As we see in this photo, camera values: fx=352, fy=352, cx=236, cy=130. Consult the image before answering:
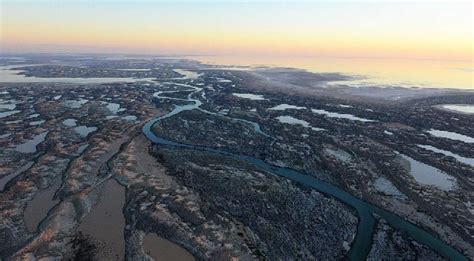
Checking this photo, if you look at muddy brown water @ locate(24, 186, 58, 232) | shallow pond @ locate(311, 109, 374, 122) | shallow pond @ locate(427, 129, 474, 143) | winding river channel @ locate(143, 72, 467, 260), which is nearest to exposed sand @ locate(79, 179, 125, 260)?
muddy brown water @ locate(24, 186, 58, 232)

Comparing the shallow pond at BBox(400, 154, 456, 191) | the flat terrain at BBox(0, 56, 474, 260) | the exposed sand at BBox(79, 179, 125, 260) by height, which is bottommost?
the exposed sand at BBox(79, 179, 125, 260)

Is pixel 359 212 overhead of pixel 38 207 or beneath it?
overhead

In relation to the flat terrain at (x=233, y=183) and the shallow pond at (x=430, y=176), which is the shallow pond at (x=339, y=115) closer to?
the flat terrain at (x=233, y=183)

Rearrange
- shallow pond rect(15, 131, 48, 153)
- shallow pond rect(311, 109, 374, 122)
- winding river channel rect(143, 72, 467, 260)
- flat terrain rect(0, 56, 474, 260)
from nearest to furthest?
flat terrain rect(0, 56, 474, 260), winding river channel rect(143, 72, 467, 260), shallow pond rect(15, 131, 48, 153), shallow pond rect(311, 109, 374, 122)

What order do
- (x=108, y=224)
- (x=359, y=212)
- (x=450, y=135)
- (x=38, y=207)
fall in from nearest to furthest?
(x=108, y=224) → (x=38, y=207) → (x=359, y=212) → (x=450, y=135)

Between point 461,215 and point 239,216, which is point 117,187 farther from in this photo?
point 461,215

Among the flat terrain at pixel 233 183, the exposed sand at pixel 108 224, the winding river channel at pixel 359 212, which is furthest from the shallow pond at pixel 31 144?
the exposed sand at pixel 108 224

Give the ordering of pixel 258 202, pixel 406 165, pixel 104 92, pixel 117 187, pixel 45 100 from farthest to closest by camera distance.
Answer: pixel 104 92 → pixel 45 100 → pixel 406 165 → pixel 117 187 → pixel 258 202

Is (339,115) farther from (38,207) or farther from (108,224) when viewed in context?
(38,207)

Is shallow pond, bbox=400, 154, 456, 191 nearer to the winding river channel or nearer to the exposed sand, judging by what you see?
the winding river channel

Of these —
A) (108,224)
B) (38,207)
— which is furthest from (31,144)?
(108,224)

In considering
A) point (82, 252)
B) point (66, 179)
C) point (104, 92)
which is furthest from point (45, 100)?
point (82, 252)
